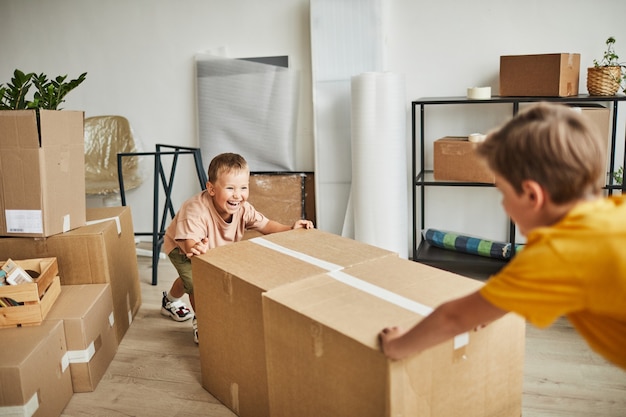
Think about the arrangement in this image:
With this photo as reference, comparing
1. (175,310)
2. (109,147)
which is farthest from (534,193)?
(109,147)

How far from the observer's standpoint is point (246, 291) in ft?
6.08

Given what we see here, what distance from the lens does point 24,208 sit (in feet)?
7.93

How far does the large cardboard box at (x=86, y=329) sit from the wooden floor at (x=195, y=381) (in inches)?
2.1

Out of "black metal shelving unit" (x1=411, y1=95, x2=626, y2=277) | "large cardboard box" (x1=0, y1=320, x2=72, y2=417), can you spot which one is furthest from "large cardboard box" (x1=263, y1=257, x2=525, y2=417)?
"black metal shelving unit" (x1=411, y1=95, x2=626, y2=277)

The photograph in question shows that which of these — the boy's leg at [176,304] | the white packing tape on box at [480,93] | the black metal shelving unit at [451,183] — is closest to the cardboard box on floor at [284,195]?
the black metal shelving unit at [451,183]

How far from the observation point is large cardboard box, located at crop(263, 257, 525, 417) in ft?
4.65

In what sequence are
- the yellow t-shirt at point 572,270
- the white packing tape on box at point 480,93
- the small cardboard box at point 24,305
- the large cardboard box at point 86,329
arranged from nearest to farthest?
the yellow t-shirt at point 572,270
the small cardboard box at point 24,305
the large cardboard box at point 86,329
the white packing tape on box at point 480,93

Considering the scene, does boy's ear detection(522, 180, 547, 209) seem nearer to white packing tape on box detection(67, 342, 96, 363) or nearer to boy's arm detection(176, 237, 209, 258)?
boy's arm detection(176, 237, 209, 258)

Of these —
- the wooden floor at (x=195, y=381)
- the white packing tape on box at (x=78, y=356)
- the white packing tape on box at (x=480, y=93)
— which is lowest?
the wooden floor at (x=195, y=381)

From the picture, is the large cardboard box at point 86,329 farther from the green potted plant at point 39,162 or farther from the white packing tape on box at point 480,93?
the white packing tape on box at point 480,93

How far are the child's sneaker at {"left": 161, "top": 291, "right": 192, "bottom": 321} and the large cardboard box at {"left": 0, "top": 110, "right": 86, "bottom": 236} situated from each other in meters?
0.64

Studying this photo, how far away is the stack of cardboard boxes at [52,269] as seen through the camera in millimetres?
2082

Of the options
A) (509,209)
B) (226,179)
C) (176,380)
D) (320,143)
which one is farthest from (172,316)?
(509,209)

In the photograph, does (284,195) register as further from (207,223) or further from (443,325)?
(443,325)
